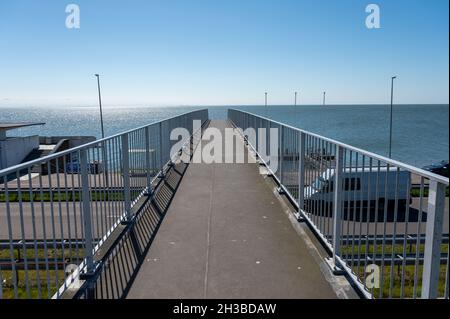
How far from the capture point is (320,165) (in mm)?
4309

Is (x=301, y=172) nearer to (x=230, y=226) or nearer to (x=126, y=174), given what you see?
(x=230, y=226)

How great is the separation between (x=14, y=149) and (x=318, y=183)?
149 feet

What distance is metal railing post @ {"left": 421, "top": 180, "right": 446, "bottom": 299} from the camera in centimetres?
204

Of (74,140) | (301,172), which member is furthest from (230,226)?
(74,140)

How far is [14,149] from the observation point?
1625 inches

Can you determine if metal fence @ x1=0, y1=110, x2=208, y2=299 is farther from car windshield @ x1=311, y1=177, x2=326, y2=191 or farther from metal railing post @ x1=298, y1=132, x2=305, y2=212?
car windshield @ x1=311, y1=177, x2=326, y2=191

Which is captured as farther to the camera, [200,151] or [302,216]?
[200,151]

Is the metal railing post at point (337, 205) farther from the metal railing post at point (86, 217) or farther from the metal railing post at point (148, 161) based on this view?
the metal railing post at point (148, 161)

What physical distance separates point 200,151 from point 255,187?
16.4ft

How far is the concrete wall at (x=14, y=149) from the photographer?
38344 mm

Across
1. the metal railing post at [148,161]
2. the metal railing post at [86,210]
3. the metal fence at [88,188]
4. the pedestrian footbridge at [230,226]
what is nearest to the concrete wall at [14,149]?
the metal fence at [88,188]

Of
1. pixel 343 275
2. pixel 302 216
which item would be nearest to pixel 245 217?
pixel 302 216

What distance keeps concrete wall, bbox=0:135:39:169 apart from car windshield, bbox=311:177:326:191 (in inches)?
1626
